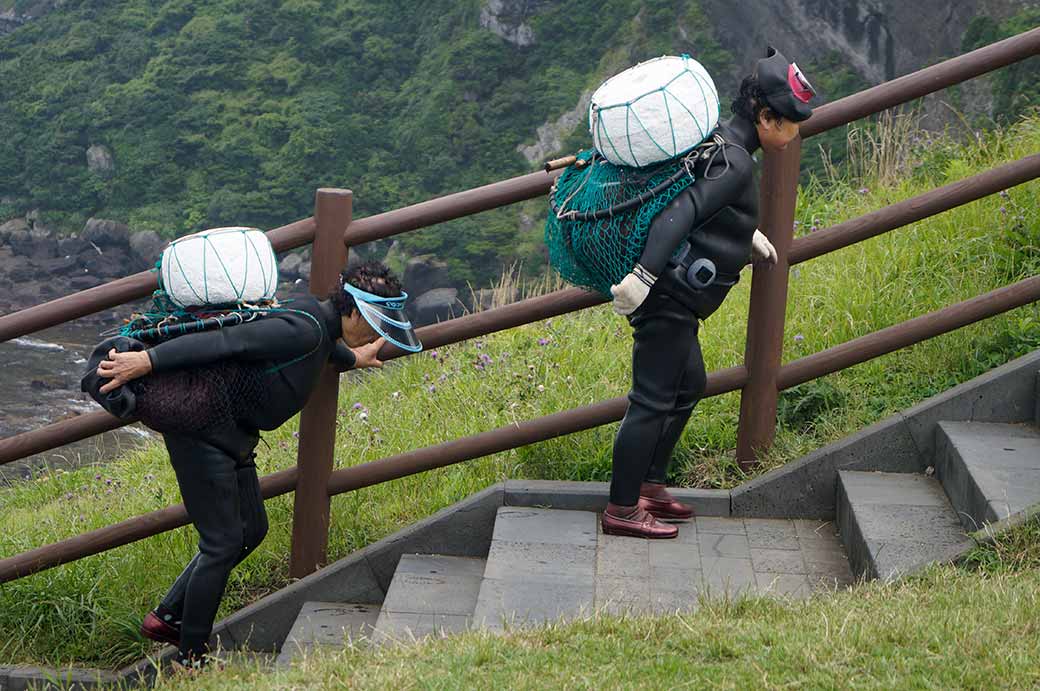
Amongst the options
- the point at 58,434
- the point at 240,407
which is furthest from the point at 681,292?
the point at 58,434

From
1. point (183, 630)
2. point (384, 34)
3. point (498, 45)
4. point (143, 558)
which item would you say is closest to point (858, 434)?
point (183, 630)

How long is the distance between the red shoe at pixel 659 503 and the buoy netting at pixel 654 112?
113cm

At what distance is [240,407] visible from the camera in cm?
363

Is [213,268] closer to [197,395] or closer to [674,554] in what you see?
[197,395]

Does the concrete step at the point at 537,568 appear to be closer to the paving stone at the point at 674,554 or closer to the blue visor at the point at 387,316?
the paving stone at the point at 674,554

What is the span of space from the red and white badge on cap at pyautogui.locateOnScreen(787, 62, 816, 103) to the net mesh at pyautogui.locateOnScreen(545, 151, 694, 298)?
43 centimetres

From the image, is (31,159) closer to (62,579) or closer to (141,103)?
(141,103)

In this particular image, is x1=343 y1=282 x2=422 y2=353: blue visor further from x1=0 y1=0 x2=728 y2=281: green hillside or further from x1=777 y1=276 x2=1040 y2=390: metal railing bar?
x1=0 y1=0 x2=728 y2=281: green hillside

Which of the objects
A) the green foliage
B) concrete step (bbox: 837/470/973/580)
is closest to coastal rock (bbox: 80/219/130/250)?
the green foliage

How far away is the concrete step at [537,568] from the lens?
3479mm

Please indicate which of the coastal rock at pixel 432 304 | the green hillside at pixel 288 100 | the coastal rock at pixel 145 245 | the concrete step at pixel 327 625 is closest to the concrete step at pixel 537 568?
the concrete step at pixel 327 625

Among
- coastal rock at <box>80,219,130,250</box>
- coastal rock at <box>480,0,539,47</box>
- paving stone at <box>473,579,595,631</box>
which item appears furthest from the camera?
coastal rock at <box>480,0,539,47</box>

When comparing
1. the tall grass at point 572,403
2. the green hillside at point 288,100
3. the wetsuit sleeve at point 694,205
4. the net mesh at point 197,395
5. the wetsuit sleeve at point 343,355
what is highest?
the wetsuit sleeve at point 694,205

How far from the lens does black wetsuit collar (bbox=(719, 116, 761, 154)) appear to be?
3.73m
